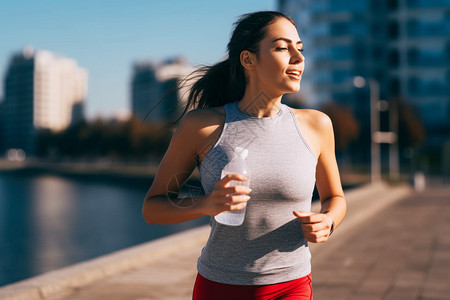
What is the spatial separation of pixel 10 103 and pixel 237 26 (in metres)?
177

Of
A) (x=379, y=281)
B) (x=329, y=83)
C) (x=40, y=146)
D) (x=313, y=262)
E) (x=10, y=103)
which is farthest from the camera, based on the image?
(x=10, y=103)

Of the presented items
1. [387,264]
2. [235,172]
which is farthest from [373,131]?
[235,172]

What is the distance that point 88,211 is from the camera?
39.7 m

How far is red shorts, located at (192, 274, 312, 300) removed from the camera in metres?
2.02

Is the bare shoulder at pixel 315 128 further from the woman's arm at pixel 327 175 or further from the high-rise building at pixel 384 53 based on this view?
the high-rise building at pixel 384 53

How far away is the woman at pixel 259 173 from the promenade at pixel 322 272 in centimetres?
368

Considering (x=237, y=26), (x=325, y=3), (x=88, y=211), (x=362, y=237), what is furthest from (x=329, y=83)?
(x=237, y=26)

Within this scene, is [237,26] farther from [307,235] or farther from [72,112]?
[72,112]

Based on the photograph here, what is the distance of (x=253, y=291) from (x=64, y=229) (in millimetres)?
29042

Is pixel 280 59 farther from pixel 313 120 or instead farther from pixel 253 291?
pixel 253 291

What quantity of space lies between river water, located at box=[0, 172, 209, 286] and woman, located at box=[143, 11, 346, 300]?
523 inches

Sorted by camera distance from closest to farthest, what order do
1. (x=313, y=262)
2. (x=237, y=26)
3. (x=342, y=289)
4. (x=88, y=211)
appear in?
(x=237, y=26) < (x=342, y=289) < (x=313, y=262) < (x=88, y=211)

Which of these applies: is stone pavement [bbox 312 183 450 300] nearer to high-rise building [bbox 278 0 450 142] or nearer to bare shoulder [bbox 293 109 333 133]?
bare shoulder [bbox 293 109 333 133]

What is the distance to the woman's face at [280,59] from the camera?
2031 millimetres
